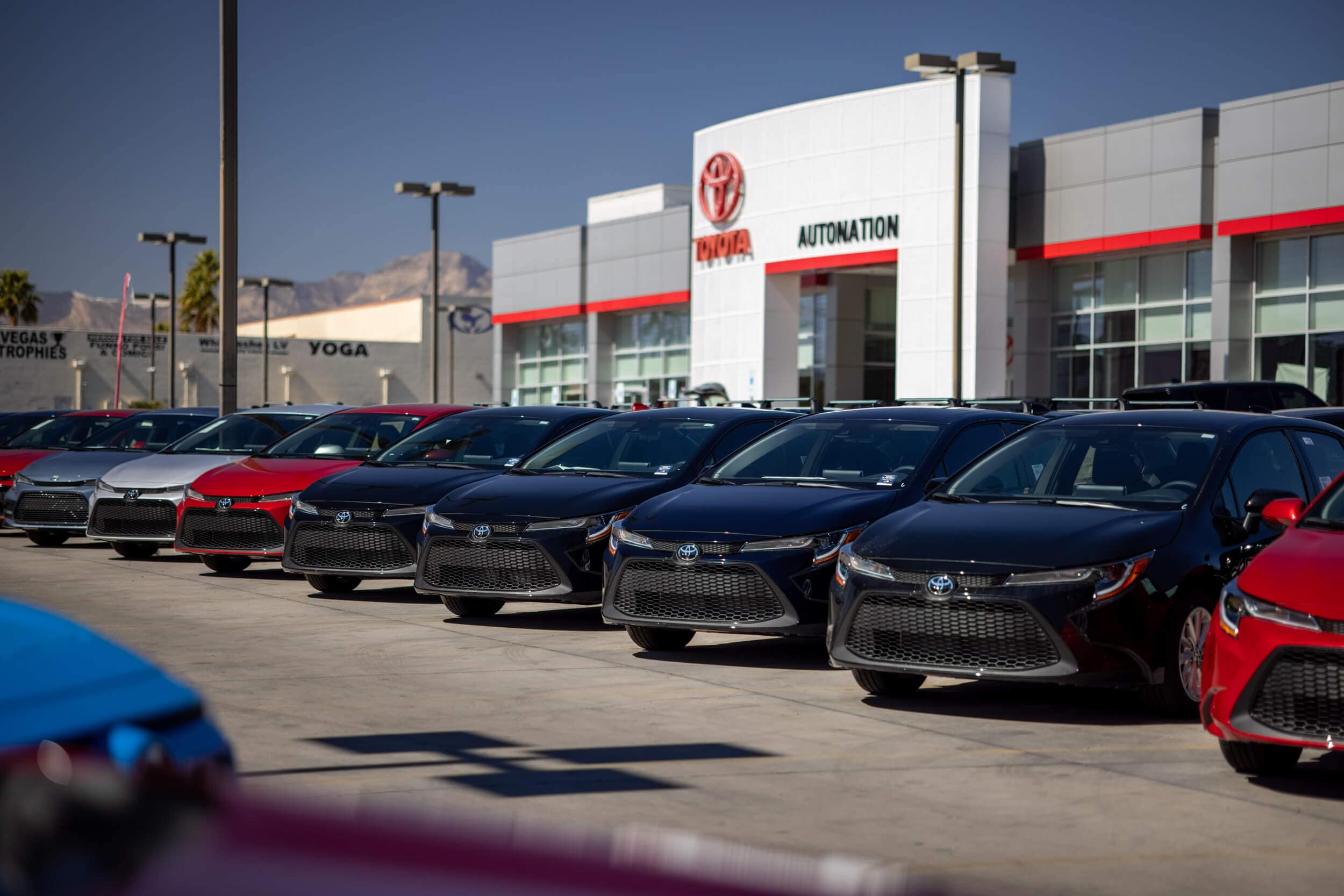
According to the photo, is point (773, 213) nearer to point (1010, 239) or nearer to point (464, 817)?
point (1010, 239)

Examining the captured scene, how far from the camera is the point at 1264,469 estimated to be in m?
8.91

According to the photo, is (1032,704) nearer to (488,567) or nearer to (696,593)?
(696,593)

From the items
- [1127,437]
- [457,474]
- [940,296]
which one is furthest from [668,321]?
[1127,437]

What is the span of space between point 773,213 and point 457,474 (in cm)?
2826

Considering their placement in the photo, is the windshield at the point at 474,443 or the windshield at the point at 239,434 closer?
the windshield at the point at 474,443

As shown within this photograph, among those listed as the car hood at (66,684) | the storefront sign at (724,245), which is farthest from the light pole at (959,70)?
the car hood at (66,684)

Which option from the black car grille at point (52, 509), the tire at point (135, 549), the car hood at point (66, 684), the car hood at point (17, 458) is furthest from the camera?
the car hood at point (17, 458)

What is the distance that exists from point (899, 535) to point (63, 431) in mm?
17464

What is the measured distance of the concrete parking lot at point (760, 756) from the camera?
550cm

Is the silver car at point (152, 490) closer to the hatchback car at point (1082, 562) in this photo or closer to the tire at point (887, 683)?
the tire at point (887, 683)

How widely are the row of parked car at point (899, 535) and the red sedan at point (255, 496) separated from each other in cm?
3

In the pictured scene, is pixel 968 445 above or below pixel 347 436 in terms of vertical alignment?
above

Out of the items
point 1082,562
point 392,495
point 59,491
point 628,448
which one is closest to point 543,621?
point 628,448

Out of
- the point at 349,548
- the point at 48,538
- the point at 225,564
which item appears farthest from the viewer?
the point at 48,538
